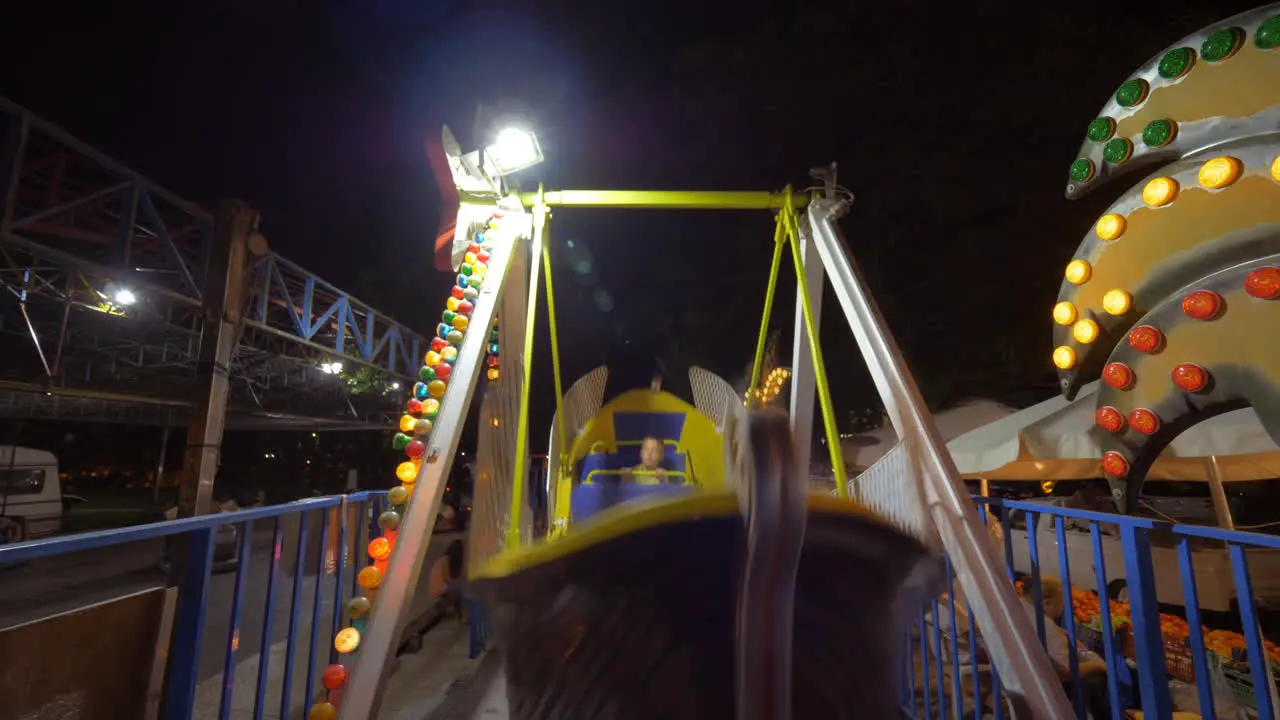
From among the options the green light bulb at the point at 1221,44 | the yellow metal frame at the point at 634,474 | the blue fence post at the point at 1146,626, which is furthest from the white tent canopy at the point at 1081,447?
the yellow metal frame at the point at 634,474

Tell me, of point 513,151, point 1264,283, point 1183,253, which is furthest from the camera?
point 513,151

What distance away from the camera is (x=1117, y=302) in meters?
2.33

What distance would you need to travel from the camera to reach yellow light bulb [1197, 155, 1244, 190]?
1973 mm

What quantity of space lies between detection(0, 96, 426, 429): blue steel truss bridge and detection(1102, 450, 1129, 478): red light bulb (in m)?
5.45

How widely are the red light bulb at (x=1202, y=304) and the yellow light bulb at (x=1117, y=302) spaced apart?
253mm

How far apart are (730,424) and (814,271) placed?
7.87ft

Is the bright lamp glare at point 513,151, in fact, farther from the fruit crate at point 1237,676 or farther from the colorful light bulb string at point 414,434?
the fruit crate at point 1237,676

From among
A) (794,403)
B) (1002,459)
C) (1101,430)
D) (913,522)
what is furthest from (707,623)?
(1002,459)

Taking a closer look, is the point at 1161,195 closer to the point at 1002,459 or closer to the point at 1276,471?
the point at 1002,459

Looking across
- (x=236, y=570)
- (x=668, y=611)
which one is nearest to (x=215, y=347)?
(x=236, y=570)

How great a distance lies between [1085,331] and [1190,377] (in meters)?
0.48

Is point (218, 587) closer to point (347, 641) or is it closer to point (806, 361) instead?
point (347, 641)

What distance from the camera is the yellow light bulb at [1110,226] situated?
236cm

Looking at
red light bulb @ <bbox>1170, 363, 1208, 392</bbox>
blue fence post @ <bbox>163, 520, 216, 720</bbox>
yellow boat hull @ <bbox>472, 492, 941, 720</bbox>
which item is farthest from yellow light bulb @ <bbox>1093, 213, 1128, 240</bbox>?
blue fence post @ <bbox>163, 520, 216, 720</bbox>
